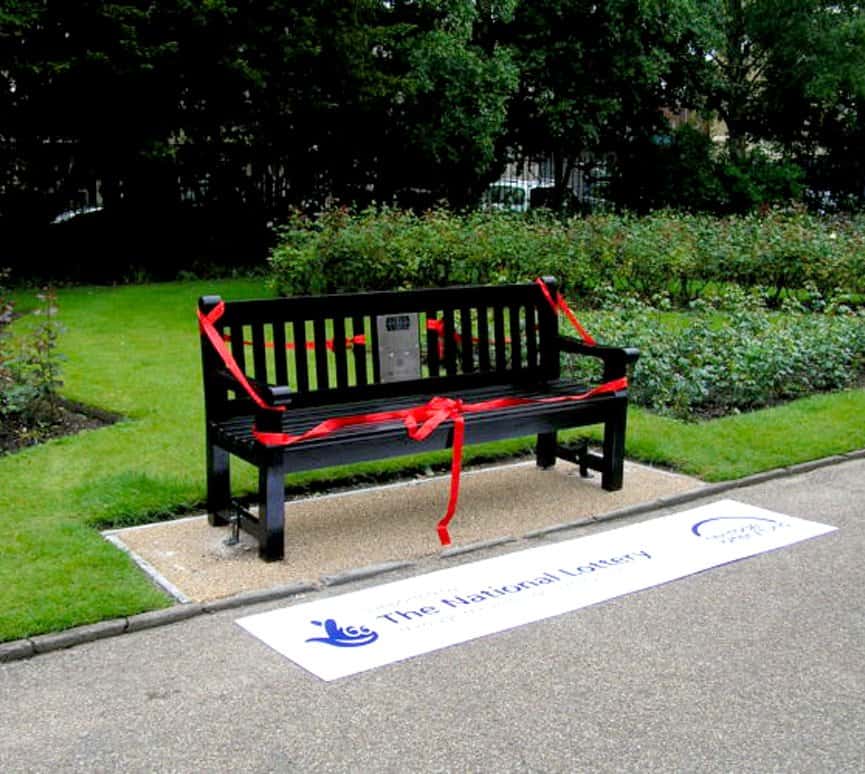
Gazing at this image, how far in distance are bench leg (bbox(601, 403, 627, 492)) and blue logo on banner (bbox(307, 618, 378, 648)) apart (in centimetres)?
236

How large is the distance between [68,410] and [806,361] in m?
5.78

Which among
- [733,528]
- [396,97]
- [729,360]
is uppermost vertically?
[396,97]

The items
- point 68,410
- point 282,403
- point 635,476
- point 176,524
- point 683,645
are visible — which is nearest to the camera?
point 683,645

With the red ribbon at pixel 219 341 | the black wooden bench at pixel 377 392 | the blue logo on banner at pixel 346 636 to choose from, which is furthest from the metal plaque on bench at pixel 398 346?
the blue logo on banner at pixel 346 636

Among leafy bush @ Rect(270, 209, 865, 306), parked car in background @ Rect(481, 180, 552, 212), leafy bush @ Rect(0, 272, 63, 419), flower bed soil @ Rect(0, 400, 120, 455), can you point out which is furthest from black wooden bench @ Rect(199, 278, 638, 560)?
parked car in background @ Rect(481, 180, 552, 212)

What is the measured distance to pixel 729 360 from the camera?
8656mm

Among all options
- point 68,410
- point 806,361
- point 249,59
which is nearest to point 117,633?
point 68,410

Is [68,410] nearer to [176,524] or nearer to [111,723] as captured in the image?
[176,524]

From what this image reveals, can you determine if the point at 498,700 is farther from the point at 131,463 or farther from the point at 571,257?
the point at 571,257

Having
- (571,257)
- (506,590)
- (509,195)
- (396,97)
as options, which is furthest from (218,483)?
→ (509,195)

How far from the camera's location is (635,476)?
678 cm

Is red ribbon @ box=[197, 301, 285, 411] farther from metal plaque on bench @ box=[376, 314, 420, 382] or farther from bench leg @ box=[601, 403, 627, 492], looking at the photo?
bench leg @ box=[601, 403, 627, 492]

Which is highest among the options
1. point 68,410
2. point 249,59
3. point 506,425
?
point 249,59

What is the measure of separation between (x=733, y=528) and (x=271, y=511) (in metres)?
2.43
